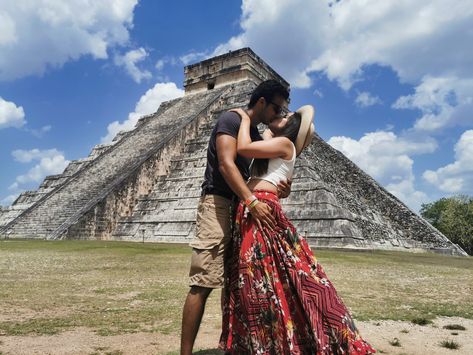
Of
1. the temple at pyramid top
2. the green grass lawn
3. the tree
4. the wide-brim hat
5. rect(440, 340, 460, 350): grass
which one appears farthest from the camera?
the tree

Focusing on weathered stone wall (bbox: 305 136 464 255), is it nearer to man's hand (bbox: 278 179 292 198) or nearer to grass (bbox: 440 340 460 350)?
grass (bbox: 440 340 460 350)

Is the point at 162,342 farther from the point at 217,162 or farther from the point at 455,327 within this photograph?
the point at 455,327

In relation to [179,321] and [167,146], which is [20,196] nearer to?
[167,146]

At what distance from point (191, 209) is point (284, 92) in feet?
38.4

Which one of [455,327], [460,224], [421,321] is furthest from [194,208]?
[460,224]

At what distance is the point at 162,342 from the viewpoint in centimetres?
335

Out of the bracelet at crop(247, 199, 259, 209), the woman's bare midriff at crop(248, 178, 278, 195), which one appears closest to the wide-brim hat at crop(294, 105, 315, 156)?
the woman's bare midriff at crop(248, 178, 278, 195)

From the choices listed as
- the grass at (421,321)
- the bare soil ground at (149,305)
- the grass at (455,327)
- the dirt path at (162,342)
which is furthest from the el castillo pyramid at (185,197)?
the dirt path at (162,342)

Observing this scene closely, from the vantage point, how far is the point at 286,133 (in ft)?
9.72

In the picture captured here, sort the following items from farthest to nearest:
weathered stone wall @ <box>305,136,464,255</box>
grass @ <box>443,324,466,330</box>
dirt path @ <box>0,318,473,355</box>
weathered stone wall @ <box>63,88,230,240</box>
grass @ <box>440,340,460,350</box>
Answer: weathered stone wall @ <box>63,88,230,240</box> → weathered stone wall @ <box>305,136,464,255</box> → grass @ <box>443,324,466,330</box> → grass @ <box>440,340,460,350</box> → dirt path @ <box>0,318,473,355</box>

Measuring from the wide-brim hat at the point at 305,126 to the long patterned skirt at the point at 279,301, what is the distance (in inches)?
19.9

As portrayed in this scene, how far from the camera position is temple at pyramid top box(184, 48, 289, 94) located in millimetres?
22047

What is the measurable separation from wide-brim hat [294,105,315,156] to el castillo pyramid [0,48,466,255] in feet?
29.3

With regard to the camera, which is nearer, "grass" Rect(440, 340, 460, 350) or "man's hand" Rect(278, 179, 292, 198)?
"man's hand" Rect(278, 179, 292, 198)
